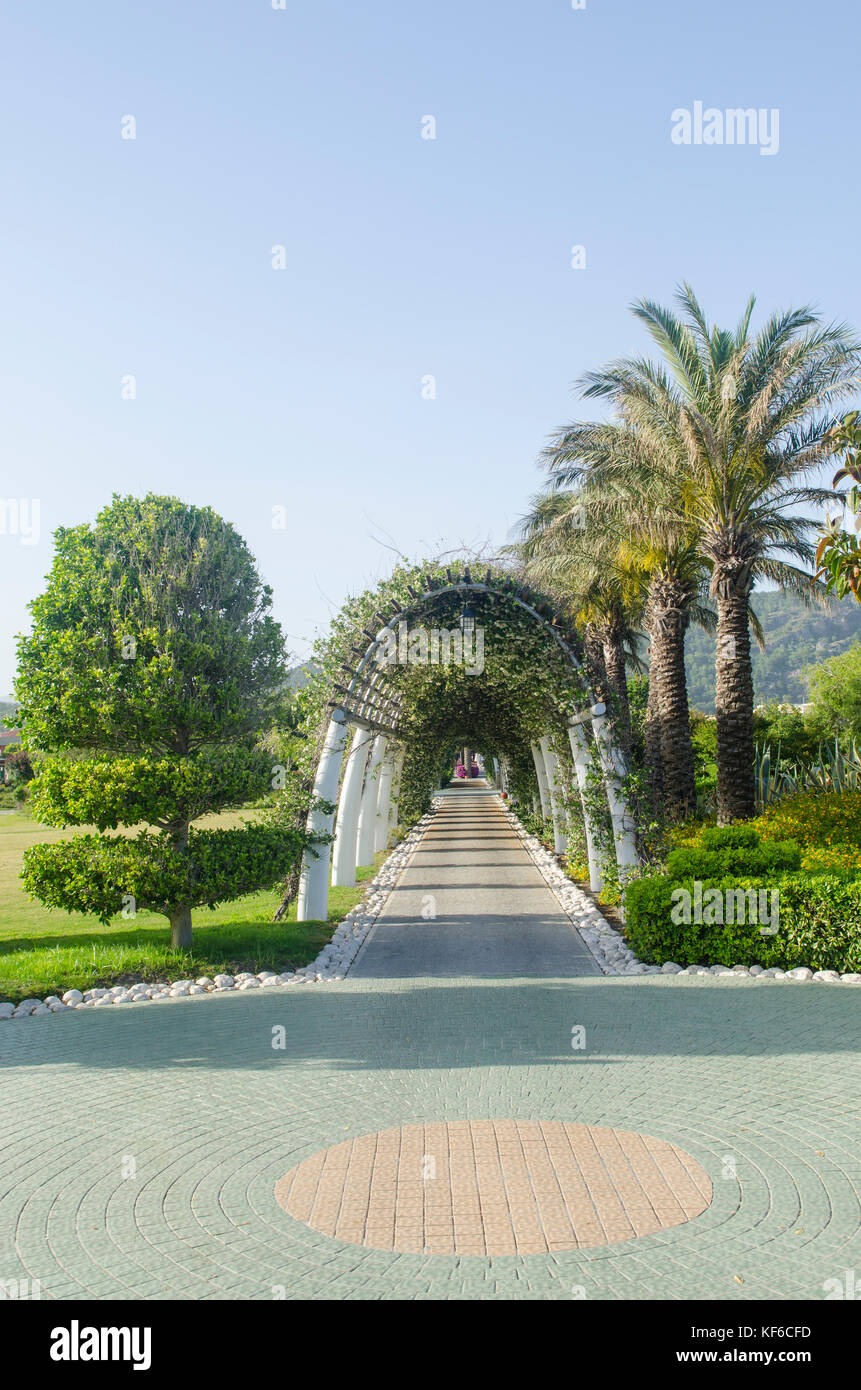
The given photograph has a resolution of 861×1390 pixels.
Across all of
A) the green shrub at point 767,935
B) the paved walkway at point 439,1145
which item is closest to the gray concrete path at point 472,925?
the green shrub at point 767,935

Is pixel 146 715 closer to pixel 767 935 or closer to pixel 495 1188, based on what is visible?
pixel 495 1188

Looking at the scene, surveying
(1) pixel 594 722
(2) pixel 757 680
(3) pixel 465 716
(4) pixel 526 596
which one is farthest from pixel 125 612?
(2) pixel 757 680

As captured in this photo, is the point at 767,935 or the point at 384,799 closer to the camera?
the point at 767,935

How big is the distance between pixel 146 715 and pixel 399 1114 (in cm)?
571

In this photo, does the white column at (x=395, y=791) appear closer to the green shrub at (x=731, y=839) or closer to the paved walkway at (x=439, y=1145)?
the green shrub at (x=731, y=839)

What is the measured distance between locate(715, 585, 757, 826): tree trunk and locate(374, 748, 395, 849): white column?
11.1 m

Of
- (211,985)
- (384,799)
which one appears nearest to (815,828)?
(211,985)

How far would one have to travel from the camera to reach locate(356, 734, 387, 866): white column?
21.6 m

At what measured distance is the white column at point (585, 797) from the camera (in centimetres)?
1516

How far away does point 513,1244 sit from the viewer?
4.57m

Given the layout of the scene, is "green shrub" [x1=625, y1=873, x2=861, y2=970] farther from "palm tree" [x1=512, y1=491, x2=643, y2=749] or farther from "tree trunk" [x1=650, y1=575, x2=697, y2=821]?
"tree trunk" [x1=650, y1=575, x2=697, y2=821]

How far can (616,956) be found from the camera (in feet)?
37.6

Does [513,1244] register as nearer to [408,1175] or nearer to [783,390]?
[408,1175]

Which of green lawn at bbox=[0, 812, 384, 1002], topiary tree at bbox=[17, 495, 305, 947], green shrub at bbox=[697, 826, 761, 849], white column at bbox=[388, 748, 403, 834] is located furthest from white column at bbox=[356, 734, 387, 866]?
green shrub at bbox=[697, 826, 761, 849]
